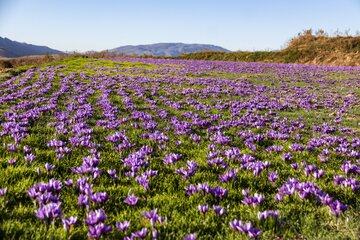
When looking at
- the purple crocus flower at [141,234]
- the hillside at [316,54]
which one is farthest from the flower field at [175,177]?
the hillside at [316,54]

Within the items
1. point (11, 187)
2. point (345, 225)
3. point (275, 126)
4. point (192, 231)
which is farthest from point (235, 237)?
point (275, 126)

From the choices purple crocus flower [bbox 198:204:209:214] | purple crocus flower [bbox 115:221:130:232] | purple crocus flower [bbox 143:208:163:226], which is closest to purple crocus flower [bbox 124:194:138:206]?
purple crocus flower [bbox 143:208:163:226]

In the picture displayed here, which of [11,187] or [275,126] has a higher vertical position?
[11,187]

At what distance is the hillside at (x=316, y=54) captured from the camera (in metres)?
58.9

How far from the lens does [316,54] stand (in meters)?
63.4

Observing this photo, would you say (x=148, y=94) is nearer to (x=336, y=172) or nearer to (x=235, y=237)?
(x=336, y=172)

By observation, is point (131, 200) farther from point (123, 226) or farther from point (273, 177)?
point (273, 177)

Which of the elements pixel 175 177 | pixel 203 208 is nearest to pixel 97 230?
pixel 203 208

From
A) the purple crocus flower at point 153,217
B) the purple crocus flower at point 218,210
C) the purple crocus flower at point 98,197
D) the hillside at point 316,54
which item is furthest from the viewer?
the hillside at point 316,54

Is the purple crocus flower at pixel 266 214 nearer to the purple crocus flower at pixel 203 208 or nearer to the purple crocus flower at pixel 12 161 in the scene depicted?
the purple crocus flower at pixel 203 208

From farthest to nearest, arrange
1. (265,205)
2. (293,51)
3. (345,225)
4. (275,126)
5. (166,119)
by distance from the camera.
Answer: (293,51)
(166,119)
(275,126)
(265,205)
(345,225)

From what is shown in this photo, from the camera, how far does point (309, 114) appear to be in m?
16.0

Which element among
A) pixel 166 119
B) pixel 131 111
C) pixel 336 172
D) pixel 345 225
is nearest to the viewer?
pixel 345 225

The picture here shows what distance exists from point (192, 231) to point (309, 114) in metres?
12.9
